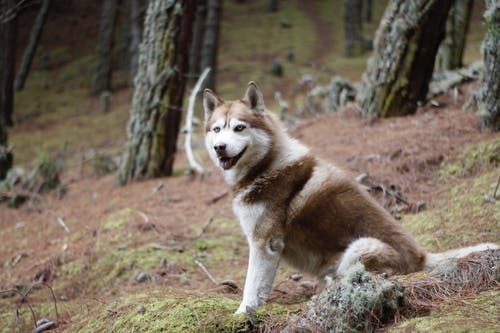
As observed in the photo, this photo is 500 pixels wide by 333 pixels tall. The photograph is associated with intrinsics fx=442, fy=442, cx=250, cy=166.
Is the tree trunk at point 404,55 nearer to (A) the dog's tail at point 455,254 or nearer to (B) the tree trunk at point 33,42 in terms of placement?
(A) the dog's tail at point 455,254

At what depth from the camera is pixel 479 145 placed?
554 cm

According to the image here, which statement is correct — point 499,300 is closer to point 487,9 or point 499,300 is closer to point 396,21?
point 487,9

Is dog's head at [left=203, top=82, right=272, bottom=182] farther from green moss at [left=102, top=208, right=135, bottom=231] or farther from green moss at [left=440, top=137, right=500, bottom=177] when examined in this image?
green moss at [left=440, top=137, right=500, bottom=177]

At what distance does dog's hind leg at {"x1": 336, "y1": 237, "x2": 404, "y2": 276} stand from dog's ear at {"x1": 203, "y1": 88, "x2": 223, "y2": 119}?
2.07 metres

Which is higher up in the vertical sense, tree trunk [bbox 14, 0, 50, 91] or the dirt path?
the dirt path

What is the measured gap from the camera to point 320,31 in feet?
129

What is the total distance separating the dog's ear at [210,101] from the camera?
183 inches

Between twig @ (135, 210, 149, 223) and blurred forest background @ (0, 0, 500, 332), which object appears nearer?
blurred forest background @ (0, 0, 500, 332)

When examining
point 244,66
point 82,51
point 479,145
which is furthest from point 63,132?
point 479,145

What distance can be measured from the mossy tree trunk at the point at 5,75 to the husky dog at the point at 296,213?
7.72 metres

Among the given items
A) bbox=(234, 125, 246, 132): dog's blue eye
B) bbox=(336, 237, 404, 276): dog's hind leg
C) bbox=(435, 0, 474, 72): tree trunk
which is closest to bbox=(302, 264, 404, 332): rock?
bbox=(336, 237, 404, 276): dog's hind leg

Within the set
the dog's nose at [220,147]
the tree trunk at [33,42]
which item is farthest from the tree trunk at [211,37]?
the dog's nose at [220,147]

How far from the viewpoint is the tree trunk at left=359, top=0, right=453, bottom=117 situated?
7.80m

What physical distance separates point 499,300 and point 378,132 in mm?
5452
